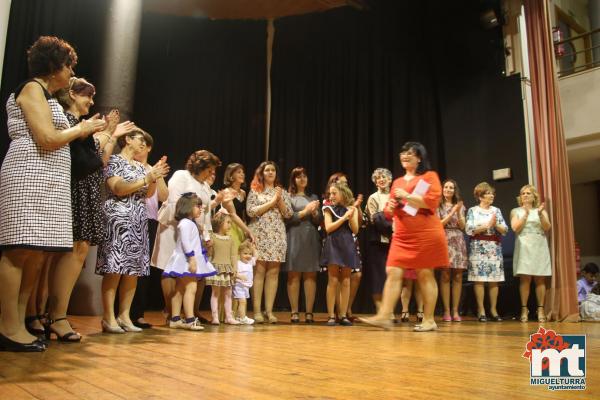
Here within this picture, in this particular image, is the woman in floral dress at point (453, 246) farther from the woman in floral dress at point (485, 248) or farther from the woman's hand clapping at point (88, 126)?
the woman's hand clapping at point (88, 126)

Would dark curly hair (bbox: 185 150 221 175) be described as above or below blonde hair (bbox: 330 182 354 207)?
above

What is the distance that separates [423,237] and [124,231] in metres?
1.87

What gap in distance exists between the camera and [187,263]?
352cm

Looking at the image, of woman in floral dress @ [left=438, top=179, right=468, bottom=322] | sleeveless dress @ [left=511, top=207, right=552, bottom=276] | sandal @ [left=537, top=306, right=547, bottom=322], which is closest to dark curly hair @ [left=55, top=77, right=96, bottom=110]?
woman in floral dress @ [left=438, top=179, right=468, bottom=322]

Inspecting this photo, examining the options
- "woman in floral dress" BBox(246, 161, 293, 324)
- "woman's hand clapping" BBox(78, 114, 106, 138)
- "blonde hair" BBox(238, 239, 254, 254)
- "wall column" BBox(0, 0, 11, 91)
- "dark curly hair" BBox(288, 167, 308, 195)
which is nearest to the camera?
"woman's hand clapping" BBox(78, 114, 106, 138)

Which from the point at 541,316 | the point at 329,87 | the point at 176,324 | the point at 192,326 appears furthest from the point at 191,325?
the point at 329,87

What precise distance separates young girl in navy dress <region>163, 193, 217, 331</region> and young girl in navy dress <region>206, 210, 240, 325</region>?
0.29 metres

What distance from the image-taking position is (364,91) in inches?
275

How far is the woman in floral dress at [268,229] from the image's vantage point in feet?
14.4

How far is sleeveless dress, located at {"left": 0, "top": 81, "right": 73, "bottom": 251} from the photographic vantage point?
202 centimetres

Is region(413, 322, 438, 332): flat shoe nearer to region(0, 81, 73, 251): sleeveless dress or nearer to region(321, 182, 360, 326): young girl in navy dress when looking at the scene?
region(321, 182, 360, 326): young girl in navy dress

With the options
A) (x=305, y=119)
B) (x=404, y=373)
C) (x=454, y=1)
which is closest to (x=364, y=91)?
(x=305, y=119)

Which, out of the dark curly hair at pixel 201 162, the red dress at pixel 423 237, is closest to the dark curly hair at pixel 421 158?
the red dress at pixel 423 237

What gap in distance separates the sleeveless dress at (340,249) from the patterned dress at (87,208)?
2059 mm
